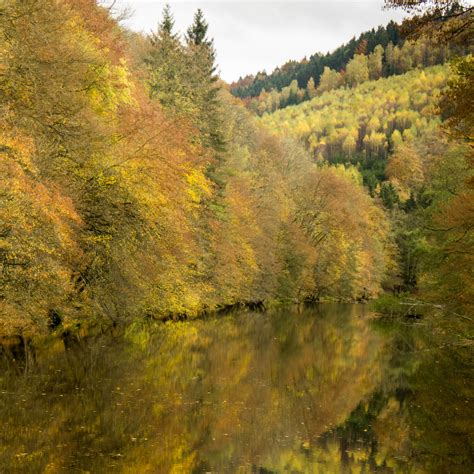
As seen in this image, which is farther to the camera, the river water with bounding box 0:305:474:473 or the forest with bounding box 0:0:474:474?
the forest with bounding box 0:0:474:474

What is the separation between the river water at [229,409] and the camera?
37.1 ft

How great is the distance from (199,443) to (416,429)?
5681mm

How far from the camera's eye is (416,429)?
48.7 ft

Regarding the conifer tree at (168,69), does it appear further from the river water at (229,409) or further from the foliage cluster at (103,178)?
the river water at (229,409)

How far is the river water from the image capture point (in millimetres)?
11302

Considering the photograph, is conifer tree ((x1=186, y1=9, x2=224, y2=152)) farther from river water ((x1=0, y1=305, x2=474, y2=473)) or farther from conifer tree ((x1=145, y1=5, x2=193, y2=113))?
river water ((x1=0, y1=305, x2=474, y2=473))

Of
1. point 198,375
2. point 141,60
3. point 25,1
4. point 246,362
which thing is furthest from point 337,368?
point 141,60

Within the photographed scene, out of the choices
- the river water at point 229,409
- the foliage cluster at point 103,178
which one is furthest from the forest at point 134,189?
the river water at point 229,409

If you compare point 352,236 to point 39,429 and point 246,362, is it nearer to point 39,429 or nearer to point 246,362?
point 246,362

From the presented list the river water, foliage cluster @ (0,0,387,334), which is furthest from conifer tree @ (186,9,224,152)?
the river water

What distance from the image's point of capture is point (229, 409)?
15.4 meters

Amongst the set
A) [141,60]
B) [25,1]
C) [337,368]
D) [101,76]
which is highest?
[141,60]

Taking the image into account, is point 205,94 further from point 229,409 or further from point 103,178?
point 229,409

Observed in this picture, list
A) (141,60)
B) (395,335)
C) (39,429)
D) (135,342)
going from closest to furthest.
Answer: (39,429) < (135,342) < (395,335) < (141,60)
